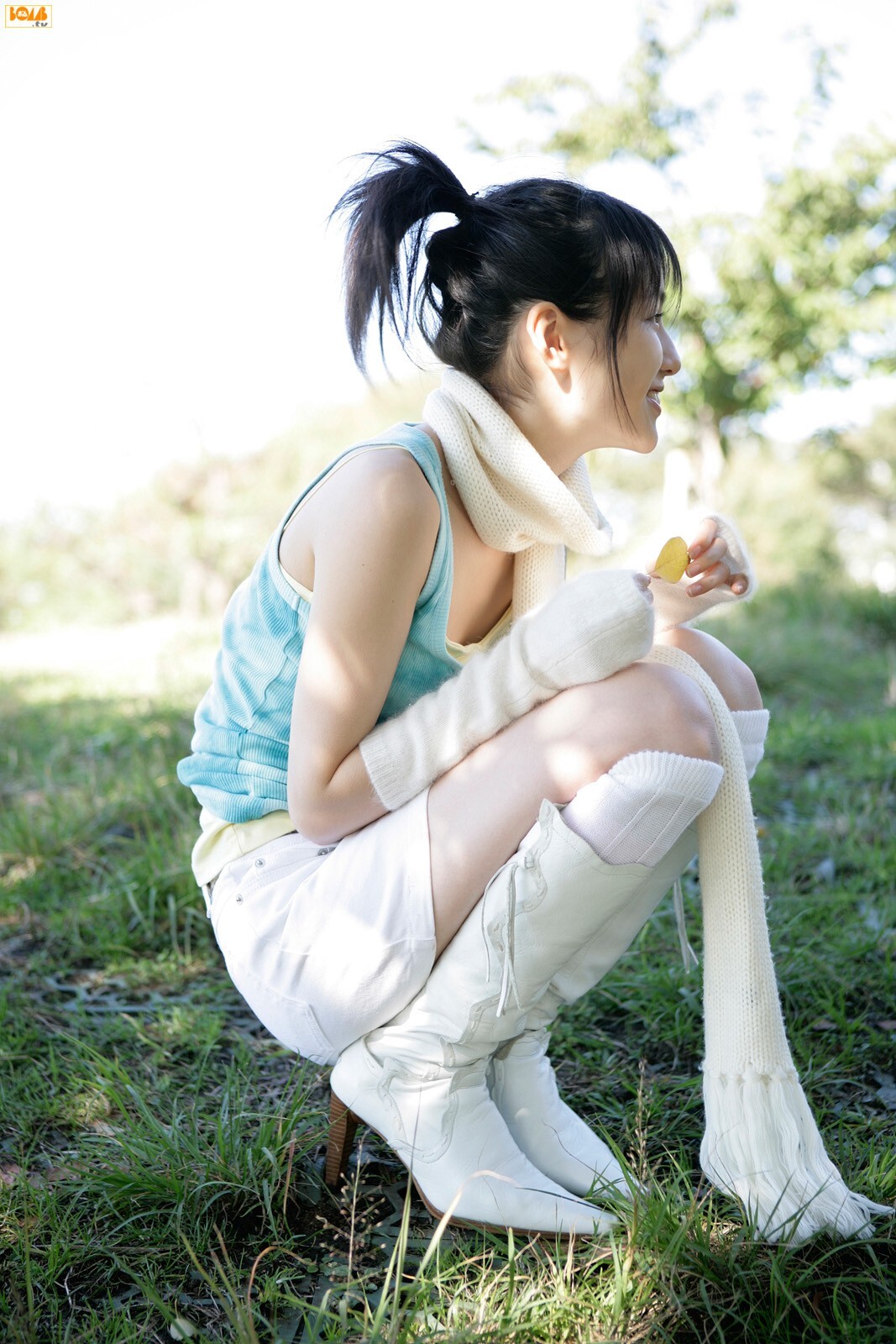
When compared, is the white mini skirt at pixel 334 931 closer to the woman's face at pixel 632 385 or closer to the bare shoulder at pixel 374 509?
the bare shoulder at pixel 374 509

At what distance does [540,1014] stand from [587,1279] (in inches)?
12.7

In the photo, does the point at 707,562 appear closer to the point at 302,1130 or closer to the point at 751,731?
the point at 751,731

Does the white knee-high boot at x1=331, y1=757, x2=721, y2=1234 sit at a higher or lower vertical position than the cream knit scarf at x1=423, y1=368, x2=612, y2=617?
lower

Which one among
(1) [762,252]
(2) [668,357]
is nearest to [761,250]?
(1) [762,252]

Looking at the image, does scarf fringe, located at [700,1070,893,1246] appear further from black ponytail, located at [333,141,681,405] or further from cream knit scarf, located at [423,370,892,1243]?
black ponytail, located at [333,141,681,405]

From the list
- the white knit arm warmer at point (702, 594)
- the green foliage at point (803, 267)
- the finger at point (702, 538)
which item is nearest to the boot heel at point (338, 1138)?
the white knit arm warmer at point (702, 594)

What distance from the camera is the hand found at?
1595mm

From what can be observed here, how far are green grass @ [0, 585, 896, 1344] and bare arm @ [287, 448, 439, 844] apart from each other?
461 mm

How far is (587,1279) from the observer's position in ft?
3.82

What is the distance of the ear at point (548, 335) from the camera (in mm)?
1481

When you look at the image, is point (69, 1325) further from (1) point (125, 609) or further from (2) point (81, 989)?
(1) point (125, 609)

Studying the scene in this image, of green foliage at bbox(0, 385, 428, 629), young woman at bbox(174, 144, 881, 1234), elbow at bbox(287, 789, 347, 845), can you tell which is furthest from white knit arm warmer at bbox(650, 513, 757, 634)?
green foliage at bbox(0, 385, 428, 629)

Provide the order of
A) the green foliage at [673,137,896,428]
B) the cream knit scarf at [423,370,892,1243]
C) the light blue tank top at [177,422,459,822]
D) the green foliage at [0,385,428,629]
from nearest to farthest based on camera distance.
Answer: the cream knit scarf at [423,370,892,1243]
the light blue tank top at [177,422,459,822]
the green foliage at [673,137,896,428]
the green foliage at [0,385,428,629]

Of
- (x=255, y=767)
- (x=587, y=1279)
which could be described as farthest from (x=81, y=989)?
(x=587, y=1279)
